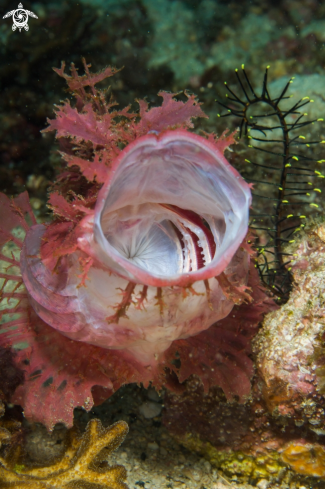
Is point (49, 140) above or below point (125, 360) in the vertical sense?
above

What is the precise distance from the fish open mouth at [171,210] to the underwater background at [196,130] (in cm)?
82

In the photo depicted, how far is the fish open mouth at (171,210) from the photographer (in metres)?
1.47

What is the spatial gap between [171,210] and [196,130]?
1632mm

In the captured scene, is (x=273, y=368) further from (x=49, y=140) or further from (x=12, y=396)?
(x=49, y=140)

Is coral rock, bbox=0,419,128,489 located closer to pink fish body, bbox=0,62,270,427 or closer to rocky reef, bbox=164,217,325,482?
pink fish body, bbox=0,62,270,427

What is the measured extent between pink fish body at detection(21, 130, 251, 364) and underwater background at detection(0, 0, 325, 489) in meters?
0.78

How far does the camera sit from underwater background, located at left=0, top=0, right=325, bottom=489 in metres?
2.52

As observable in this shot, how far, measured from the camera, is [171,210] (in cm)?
227

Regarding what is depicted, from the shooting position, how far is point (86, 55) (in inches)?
137

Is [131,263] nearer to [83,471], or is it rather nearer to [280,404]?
[280,404]

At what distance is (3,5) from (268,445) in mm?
4573

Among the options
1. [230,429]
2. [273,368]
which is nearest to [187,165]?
[273,368]

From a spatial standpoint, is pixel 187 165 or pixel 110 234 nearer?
pixel 187 165

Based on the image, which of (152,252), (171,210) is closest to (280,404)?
(152,252)
